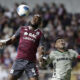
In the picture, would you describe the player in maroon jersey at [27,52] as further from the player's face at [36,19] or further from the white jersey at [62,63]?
the white jersey at [62,63]

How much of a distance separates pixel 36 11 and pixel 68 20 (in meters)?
1.60

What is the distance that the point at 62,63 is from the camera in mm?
8633

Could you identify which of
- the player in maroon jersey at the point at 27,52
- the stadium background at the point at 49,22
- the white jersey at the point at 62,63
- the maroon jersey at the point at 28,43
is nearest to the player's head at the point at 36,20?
the player in maroon jersey at the point at 27,52

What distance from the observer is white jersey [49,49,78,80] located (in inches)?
337

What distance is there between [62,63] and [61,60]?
0.07 meters

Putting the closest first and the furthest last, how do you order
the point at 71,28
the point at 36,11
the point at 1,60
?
the point at 1,60
the point at 71,28
the point at 36,11

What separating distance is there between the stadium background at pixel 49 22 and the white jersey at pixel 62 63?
14.8 ft

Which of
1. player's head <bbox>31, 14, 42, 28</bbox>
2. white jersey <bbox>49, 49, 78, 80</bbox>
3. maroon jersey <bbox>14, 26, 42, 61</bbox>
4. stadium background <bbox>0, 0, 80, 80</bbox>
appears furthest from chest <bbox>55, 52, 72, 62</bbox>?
stadium background <bbox>0, 0, 80, 80</bbox>

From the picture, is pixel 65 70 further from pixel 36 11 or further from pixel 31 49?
pixel 36 11

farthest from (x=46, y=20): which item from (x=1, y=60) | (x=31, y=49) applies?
(x=31, y=49)

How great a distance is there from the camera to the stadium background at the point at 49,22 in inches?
571

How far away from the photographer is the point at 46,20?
55.0 feet

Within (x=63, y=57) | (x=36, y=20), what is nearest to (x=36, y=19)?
(x=36, y=20)

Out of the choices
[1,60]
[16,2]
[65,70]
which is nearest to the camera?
[65,70]
